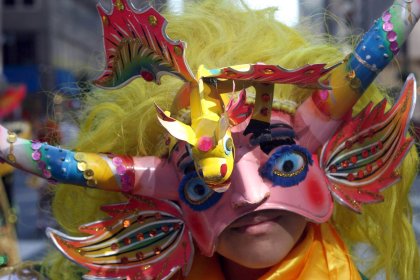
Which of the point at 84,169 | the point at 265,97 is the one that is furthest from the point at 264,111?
the point at 84,169

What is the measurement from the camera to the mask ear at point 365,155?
1.62m

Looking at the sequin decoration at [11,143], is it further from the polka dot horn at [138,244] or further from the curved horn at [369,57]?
the curved horn at [369,57]

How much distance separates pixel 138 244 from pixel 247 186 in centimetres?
33

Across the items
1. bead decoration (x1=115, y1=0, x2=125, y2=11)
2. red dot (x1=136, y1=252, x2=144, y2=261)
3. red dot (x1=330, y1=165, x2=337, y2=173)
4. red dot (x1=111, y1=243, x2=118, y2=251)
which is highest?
bead decoration (x1=115, y1=0, x2=125, y2=11)

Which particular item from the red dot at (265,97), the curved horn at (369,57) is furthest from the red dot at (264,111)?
the curved horn at (369,57)

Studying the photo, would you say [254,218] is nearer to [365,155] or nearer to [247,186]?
[247,186]

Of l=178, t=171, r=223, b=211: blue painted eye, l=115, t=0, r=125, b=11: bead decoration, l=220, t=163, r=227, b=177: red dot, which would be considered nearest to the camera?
l=220, t=163, r=227, b=177: red dot

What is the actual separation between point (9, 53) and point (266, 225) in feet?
83.3

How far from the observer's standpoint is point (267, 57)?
176 cm

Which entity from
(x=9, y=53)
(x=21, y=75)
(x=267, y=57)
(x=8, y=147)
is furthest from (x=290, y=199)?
(x=9, y=53)

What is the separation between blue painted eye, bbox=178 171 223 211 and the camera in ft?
5.03

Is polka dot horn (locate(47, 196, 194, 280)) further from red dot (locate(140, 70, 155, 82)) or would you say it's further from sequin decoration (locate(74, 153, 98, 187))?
red dot (locate(140, 70, 155, 82))

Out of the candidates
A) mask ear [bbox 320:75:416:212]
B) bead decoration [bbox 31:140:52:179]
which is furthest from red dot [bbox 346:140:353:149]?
→ bead decoration [bbox 31:140:52:179]

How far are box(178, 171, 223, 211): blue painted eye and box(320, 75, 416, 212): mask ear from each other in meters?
0.26
